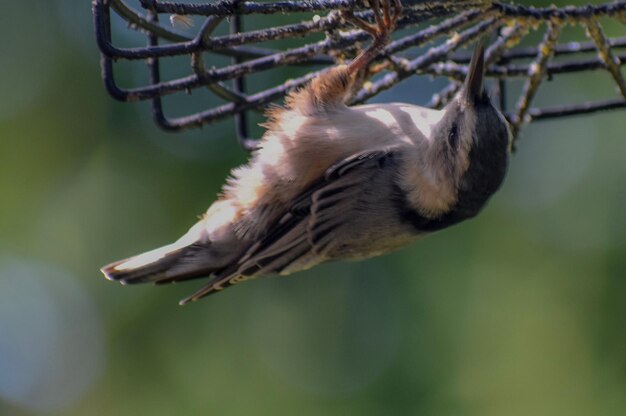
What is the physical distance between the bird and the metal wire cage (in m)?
0.11

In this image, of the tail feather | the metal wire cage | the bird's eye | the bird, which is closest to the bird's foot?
the metal wire cage

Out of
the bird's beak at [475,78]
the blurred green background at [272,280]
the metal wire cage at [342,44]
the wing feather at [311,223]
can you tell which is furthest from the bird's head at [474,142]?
the blurred green background at [272,280]

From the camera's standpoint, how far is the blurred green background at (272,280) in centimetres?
489

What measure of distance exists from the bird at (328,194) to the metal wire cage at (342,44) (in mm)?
Answer: 107

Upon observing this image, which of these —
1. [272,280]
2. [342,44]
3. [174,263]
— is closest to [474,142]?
[342,44]

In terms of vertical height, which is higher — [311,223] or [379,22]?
[379,22]

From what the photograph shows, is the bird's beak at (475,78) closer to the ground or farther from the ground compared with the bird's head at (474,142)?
farther from the ground

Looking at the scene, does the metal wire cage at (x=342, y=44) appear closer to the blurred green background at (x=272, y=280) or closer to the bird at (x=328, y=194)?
the bird at (x=328, y=194)

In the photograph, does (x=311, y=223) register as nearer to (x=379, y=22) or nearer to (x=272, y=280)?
(x=379, y=22)

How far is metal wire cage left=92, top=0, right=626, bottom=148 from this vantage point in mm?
2279

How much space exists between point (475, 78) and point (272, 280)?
10.3 ft

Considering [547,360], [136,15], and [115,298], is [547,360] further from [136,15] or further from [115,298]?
[136,15]

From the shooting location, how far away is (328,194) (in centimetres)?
298

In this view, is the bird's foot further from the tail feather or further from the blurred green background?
the blurred green background
